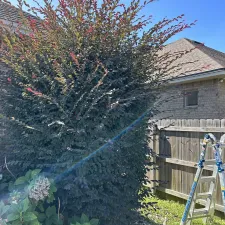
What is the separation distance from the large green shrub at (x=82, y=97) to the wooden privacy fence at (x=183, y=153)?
5.43 feet

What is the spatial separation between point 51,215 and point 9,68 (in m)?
1.67

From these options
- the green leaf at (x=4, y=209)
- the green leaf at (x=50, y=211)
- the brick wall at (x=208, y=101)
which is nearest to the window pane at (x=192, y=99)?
the brick wall at (x=208, y=101)

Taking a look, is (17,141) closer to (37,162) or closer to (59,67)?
(37,162)

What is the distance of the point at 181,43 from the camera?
10.9 metres

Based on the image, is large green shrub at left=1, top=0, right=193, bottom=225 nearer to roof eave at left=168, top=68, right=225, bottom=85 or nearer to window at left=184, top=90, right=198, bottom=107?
roof eave at left=168, top=68, right=225, bottom=85

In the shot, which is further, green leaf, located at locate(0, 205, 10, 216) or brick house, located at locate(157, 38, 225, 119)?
brick house, located at locate(157, 38, 225, 119)

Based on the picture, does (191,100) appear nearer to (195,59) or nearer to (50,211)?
(195,59)

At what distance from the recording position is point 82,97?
7.66 ft

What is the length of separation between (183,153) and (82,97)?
112 inches

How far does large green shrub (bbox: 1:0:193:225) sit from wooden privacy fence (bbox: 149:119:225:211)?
65.1 inches

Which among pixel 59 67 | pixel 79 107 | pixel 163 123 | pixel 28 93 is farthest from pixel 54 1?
pixel 163 123

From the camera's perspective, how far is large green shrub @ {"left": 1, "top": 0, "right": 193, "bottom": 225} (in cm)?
237

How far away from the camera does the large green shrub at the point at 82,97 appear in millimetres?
2365

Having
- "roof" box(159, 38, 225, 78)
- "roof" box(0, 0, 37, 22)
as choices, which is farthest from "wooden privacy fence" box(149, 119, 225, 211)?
"roof" box(0, 0, 37, 22)
